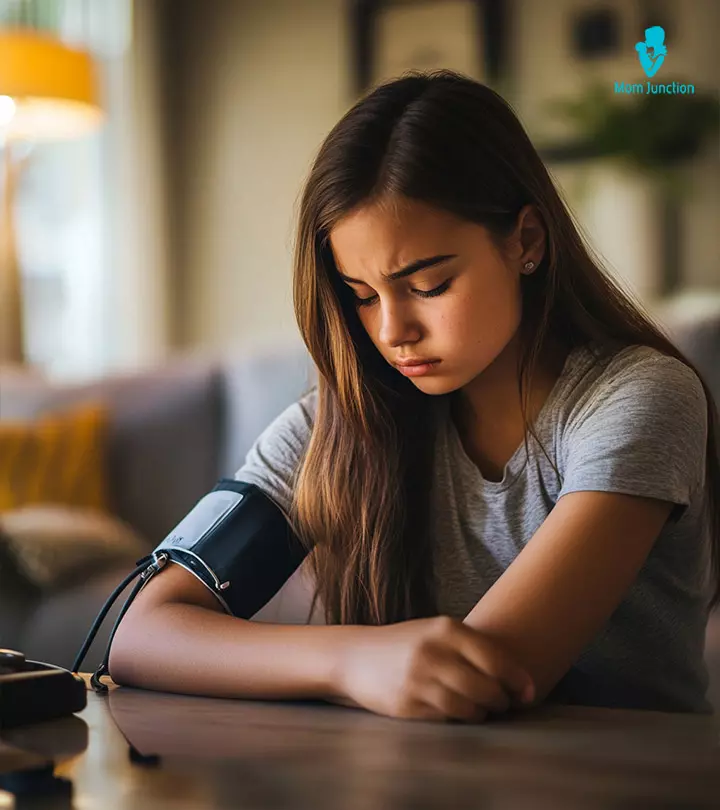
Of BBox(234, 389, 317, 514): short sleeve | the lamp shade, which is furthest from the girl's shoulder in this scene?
the lamp shade

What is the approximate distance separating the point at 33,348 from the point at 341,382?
3623mm

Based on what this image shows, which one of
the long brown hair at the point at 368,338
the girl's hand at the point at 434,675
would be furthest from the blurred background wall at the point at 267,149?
the girl's hand at the point at 434,675

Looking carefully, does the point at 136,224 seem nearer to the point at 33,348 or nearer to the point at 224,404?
the point at 33,348

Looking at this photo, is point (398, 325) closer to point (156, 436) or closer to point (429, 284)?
point (429, 284)

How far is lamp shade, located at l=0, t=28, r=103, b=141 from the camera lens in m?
3.31

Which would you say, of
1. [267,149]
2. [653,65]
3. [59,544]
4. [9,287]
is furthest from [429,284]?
[267,149]

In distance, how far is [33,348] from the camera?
14.9ft

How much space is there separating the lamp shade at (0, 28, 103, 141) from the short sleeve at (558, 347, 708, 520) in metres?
2.68

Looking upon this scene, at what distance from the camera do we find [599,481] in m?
0.91

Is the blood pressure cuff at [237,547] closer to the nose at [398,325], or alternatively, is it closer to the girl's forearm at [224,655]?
the girl's forearm at [224,655]

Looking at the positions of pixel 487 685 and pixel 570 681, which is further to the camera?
pixel 570 681

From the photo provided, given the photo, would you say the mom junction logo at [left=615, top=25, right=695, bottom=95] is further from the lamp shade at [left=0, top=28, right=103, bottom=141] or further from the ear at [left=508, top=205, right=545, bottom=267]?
the ear at [left=508, top=205, right=545, bottom=267]

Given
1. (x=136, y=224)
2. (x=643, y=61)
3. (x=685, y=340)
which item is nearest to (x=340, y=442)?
(x=685, y=340)

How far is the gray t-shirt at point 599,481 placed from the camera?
96 cm
